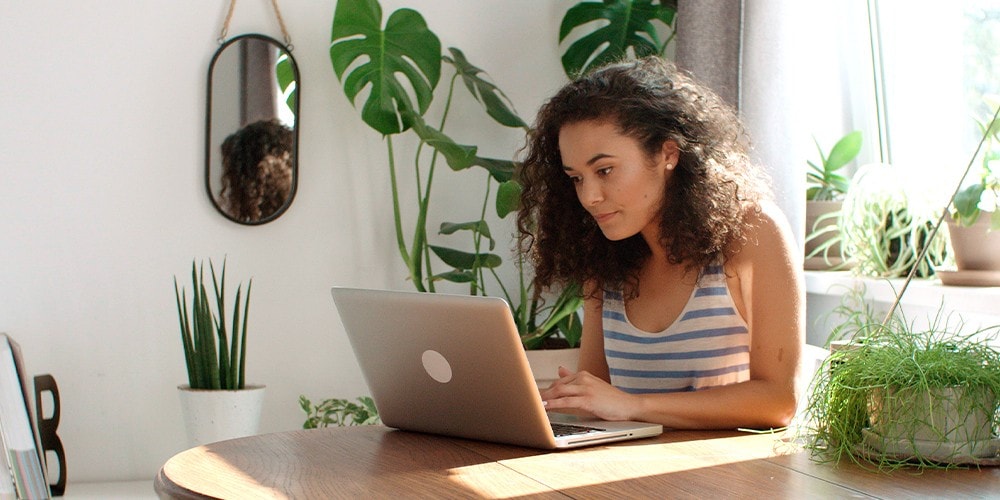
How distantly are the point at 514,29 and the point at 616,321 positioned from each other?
5.79 ft

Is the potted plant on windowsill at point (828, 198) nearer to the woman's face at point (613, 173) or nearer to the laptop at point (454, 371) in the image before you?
the woman's face at point (613, 173)

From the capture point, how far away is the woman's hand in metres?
1.68

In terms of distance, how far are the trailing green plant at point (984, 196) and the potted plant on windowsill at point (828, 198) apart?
2.41 ft

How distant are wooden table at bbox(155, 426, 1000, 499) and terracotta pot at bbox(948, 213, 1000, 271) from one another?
1261 mm

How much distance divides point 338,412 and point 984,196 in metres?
1.95

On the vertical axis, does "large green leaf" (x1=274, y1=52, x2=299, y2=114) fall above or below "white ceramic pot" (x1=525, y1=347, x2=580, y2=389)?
above

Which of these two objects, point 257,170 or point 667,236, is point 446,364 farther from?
point 257,170

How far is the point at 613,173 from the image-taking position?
1.99m

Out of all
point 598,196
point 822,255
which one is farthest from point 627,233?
point 822,255

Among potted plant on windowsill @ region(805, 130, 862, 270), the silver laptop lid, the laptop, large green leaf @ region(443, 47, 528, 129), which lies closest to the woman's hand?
the laptop

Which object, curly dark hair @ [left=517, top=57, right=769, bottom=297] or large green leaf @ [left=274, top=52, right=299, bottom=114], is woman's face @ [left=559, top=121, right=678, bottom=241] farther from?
large green leaf @ [left=274, top=52, right=299, bottom=114]

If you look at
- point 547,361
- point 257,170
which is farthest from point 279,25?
point 547,361

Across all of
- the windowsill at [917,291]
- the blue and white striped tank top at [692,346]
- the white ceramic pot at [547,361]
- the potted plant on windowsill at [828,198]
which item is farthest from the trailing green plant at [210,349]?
the potted plant on windowsill at [828,198]

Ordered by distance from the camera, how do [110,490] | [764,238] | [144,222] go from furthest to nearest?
1. [144,222]
2. [110,490]
3. [764,238]
